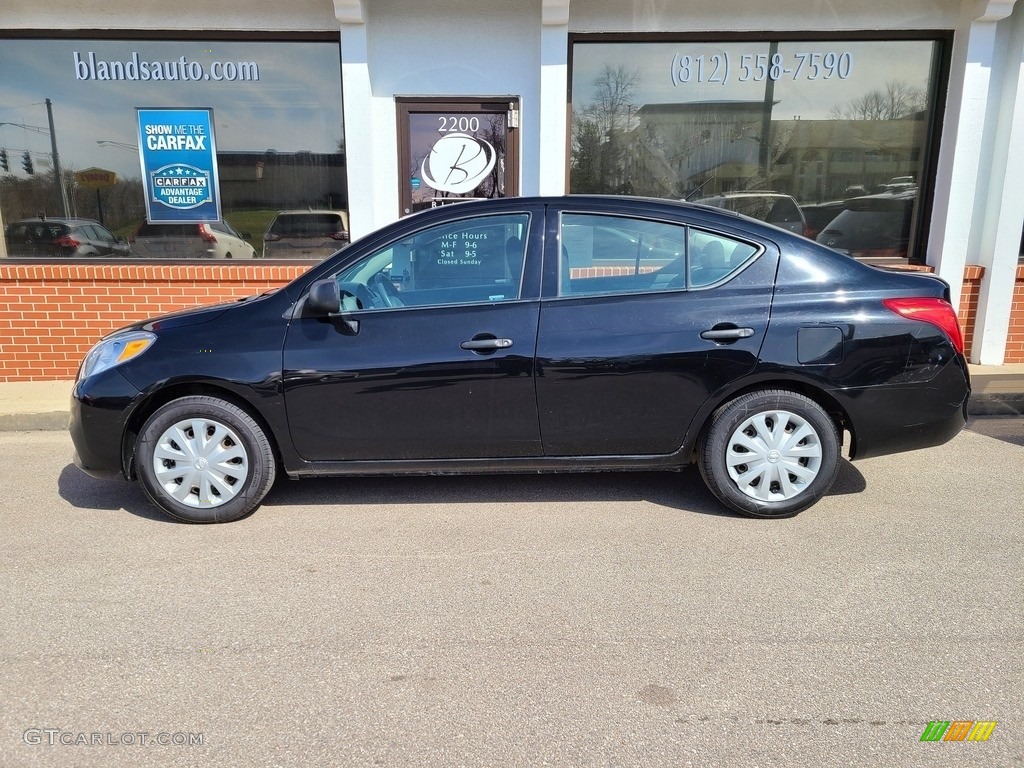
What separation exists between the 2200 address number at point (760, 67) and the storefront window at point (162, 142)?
3417mm

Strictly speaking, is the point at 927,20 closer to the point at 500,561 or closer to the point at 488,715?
the point at 500,561

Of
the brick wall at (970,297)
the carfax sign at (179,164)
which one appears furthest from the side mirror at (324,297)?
the brick wall at (970,297)

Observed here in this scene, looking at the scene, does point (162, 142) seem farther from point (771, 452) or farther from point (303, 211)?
point (771, 452)

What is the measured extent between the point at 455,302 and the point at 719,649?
6.94ft

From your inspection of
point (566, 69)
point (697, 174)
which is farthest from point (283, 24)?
point (697, 174)

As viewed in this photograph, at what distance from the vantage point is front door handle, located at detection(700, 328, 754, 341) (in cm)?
389

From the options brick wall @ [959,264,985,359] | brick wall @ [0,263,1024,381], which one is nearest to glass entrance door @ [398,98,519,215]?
brick wall @ [0,263,1024,381]

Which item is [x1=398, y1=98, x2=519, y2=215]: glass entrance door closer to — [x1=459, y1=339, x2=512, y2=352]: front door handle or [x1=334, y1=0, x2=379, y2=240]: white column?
[x1=334, y1=0, x2=379, y2=240]: white column

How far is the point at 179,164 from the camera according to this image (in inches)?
293

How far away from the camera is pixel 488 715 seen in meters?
2.51

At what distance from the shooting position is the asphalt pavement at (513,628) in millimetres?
2396

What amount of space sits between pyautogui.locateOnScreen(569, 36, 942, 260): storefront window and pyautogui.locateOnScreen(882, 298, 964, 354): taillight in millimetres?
3978

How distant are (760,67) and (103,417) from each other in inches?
259

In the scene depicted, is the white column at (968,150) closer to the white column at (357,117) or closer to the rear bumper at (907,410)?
the rear bumper at (907,410)
